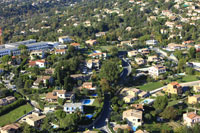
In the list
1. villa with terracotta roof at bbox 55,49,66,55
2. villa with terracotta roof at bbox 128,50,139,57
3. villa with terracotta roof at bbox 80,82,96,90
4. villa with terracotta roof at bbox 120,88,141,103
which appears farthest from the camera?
villa with terracotta roof at bbox 128,50,139,57

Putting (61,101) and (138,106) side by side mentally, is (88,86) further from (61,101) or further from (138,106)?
(138,106)

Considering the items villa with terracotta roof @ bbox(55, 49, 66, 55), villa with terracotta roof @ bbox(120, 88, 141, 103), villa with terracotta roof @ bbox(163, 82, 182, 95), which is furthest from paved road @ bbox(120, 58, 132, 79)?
villa with terracotta roof @ bbox(55, 49, 66, 55)

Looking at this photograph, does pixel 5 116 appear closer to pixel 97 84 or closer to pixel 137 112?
pixel 97 84

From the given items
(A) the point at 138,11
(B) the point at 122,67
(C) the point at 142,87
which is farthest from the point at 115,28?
(C) the point at 142,87

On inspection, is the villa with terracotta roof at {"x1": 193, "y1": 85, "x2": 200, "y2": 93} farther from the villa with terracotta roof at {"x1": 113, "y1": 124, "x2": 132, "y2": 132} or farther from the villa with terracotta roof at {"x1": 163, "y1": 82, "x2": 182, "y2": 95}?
the villa with terracotta roof at {"x1": 113, "y1": 124, "x2": 132, "y2": 132}

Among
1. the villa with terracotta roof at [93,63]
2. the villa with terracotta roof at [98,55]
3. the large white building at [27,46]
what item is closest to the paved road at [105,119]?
the villa with terracotta roof at [93,63]

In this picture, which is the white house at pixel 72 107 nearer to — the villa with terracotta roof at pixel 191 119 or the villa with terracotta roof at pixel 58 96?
the villa with terracotta roof at pixel 58 96

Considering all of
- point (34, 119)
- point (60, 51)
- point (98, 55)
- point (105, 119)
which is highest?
point (60, 51)

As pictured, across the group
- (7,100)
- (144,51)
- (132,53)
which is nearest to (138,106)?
(7,100)
